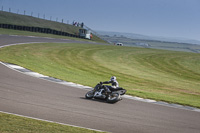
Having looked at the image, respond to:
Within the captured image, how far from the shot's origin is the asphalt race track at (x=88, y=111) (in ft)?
37.1

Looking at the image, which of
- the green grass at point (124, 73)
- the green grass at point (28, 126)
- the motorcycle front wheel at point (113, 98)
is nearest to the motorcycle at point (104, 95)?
the motorcycle front wheel at point (113, 98)

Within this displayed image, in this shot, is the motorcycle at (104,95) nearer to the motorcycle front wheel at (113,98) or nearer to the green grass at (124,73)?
the motorcycle front wheel at (113,98)

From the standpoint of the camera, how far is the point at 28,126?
9555mm

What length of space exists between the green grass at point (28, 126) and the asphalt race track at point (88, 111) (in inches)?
28.1

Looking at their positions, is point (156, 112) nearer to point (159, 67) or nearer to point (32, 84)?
point (32, 84)

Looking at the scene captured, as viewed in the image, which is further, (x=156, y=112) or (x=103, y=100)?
(x=103, y=100)

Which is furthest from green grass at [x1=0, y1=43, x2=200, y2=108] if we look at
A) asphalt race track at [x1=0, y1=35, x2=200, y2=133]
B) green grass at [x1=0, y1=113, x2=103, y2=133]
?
green grass at [x1=0, y1=113, x2=103, y2=133]

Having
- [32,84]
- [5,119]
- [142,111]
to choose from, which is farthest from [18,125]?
[32,84]

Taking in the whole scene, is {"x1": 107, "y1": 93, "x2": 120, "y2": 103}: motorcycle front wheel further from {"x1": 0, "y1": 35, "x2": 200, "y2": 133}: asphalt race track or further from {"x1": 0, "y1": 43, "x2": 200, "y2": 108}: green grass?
{"x1": 0, "y1": 43, "x2": 200, "y2": 108}: green grass

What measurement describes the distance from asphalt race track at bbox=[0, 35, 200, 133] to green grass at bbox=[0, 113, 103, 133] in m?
0.71

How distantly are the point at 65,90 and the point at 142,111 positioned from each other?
16.1 feet

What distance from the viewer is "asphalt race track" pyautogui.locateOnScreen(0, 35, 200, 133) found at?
11.3 m

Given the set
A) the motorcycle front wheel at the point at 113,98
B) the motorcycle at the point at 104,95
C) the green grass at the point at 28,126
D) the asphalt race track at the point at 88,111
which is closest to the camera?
the green grass at the point at 28,126

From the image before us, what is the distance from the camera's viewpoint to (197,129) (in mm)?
12133
